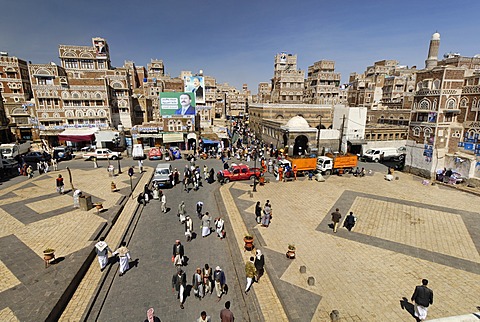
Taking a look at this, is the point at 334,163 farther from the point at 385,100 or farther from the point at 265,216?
the point at 385,100

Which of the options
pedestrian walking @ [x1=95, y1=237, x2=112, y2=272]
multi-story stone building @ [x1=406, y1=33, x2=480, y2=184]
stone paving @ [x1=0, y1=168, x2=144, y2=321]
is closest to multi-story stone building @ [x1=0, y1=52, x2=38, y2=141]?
stone paving @ [x1=0, y1=168, x2=144, y2=321]

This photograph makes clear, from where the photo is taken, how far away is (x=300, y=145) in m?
36.3

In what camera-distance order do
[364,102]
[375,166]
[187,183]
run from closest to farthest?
[187,183] < [375,166] < [364,102]

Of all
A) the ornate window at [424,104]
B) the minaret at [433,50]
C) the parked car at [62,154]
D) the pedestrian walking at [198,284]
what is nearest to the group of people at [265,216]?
the pedestrian walking at [198,284]

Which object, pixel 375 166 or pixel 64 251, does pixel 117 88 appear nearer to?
pixel 64 251

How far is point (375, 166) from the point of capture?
30.5 m

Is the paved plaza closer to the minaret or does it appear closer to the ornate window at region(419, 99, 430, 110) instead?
the ornate window at region(419, 99, 430, 110)

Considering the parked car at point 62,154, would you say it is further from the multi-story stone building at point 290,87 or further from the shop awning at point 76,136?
the multi-story stone building at point 290,87

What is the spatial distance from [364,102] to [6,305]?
2930 inches

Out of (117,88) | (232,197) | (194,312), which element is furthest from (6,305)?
(117,88)

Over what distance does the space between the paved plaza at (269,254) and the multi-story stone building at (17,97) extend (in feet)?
95.2

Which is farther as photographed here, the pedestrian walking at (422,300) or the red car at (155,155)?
the red car at (155,155)

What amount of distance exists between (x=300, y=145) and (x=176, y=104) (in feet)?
64.5

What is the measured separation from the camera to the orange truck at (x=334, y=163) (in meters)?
25.2
